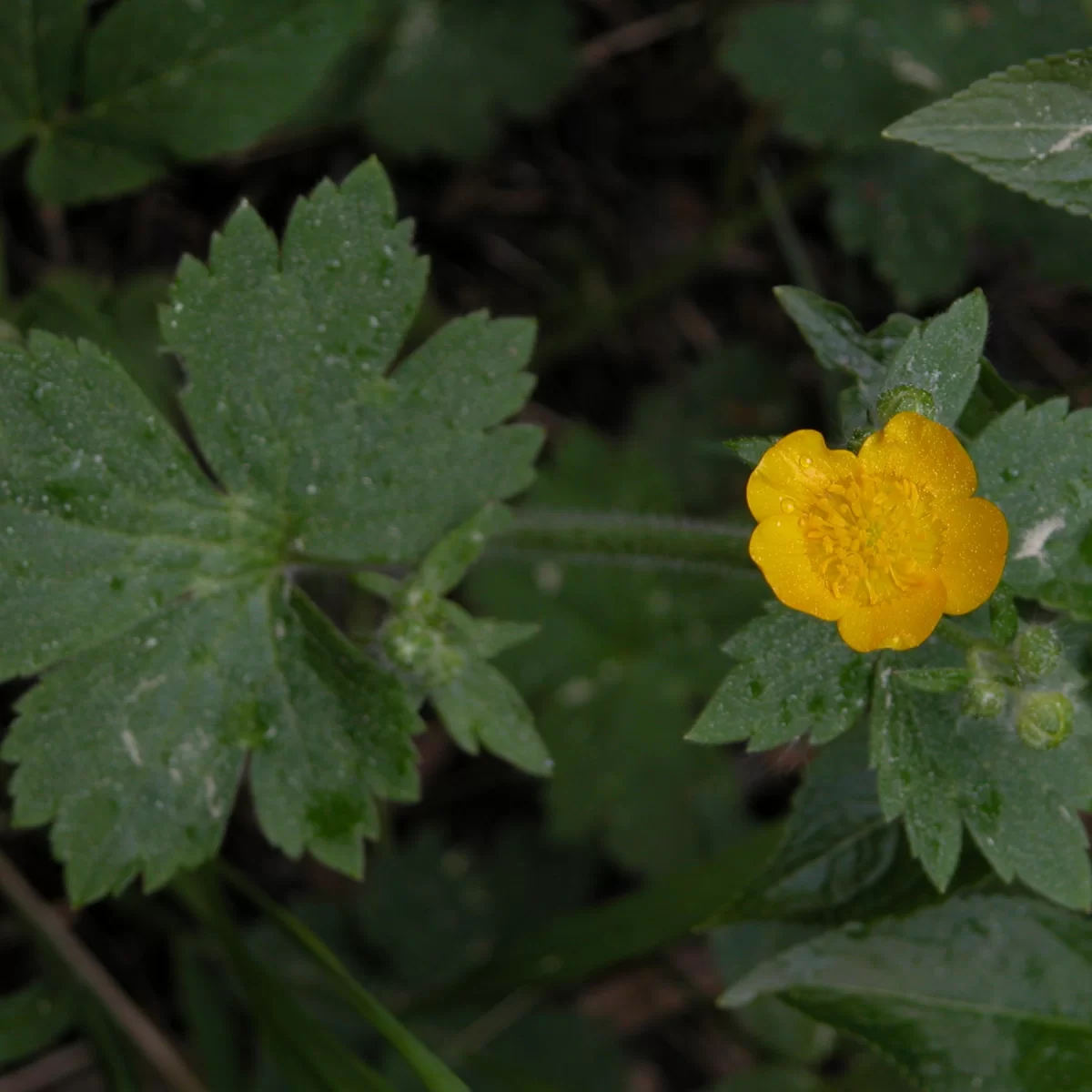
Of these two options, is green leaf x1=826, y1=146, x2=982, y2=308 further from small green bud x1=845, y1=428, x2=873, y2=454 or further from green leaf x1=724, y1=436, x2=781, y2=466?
green leaf x1=724, y1=436, x2=781, y2=466

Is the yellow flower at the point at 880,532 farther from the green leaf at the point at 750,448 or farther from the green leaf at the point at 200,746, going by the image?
the green leaf at the point at 200,746

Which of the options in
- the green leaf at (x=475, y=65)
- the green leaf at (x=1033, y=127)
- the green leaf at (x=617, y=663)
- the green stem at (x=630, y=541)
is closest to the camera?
the green leaf at (x=1033, y=127)

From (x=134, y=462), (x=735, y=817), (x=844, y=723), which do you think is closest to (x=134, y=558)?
(x=134, y=462)

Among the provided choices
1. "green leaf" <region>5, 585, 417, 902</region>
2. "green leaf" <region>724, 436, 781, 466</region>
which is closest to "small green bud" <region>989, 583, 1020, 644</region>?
"green leaf" <region>724, 436, 781, 466</region>

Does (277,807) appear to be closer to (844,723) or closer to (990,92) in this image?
(844,723)

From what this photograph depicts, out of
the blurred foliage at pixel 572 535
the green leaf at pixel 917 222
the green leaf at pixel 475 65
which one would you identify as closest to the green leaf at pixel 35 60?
the blurred foliage at pixel 572 535

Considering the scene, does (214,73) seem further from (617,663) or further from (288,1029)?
(288,1029)

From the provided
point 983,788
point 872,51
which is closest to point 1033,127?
point 983,788
